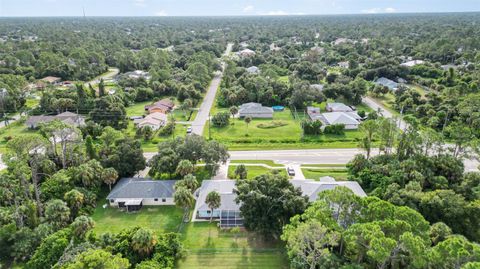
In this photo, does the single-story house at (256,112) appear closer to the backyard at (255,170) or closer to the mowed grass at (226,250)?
the backyard at (255,170)

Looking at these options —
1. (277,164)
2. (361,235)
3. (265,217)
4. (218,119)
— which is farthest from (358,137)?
(361,235)

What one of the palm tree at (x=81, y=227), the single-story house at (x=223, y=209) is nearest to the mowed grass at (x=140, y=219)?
the single-story house at (x=223, y=209)

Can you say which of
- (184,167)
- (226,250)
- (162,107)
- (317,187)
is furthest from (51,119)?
(317,187)

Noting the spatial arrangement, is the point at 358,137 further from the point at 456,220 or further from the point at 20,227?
the point at 20,227

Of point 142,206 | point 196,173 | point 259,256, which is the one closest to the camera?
point 259,256

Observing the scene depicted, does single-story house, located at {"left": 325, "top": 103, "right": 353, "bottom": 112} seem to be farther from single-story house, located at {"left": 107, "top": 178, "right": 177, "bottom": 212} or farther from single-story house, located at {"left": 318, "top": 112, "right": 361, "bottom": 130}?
single-story house, located at {"left": 107, "top": 178, "right": 177, "bottom": 212}

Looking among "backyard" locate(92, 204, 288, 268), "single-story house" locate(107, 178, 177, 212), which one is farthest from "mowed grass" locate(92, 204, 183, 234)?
"single-story house" locate(107, 178, 177, 212)
